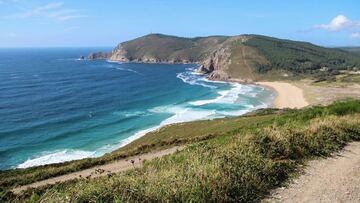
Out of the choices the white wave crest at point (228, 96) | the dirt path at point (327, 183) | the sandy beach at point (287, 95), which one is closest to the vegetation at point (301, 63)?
the sandy beach at point (287, 95)

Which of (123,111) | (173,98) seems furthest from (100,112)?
(173,98)

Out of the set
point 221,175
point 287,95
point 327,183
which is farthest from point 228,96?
point 221,175

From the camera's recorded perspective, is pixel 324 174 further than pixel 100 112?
No

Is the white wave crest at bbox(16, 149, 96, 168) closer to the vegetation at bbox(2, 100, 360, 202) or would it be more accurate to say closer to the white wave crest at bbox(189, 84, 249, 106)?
the vegetation at bbox(2, 100, 360, 202)

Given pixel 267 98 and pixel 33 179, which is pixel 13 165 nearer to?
pixel 33 179

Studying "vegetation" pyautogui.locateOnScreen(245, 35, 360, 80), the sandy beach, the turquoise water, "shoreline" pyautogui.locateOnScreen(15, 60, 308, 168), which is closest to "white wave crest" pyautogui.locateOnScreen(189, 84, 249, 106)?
the turquoise water

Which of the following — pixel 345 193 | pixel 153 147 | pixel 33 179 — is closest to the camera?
pixel 345 193

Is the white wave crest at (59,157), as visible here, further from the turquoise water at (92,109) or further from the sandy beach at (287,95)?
the sandy beach at (287,95)
